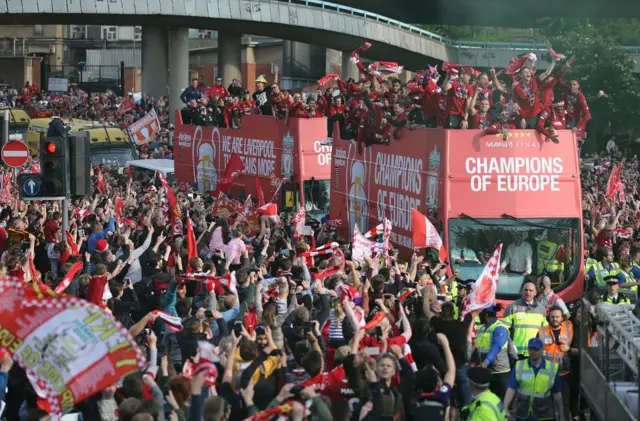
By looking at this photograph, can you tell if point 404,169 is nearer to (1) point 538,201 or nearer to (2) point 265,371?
(1) point 538,201

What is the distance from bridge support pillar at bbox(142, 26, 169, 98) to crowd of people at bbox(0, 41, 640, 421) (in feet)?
126

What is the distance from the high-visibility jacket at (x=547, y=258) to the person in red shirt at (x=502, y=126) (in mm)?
1384

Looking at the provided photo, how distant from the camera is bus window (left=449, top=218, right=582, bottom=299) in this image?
1681 centimetres

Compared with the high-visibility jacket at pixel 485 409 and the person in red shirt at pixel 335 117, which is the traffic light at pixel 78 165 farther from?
the high-visibility jacket at pixel 485 409

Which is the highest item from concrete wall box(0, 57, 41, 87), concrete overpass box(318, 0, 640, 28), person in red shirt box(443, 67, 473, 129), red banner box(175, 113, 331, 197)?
concrete overpass box(318, 0, 640, 28)

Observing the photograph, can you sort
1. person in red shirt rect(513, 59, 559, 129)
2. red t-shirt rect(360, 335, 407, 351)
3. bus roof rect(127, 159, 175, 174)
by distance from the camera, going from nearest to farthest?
1. red t-shirt rect(360, 335, 407, 351)
2. person in red shirt rect(513, 59, 559, 129)
3. bus roof rect(127, 159, 175, 174)

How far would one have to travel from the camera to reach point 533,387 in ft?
36.3

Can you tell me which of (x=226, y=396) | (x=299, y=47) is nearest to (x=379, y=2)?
(x=299, y=47)

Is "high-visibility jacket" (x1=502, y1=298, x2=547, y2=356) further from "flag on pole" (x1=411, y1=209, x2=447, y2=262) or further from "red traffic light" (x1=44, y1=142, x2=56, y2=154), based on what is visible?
"red traffic light" (x1=44, y1=142, x2=56, y2=154)

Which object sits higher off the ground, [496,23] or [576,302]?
[496,23]

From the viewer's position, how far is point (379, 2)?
68.8 m

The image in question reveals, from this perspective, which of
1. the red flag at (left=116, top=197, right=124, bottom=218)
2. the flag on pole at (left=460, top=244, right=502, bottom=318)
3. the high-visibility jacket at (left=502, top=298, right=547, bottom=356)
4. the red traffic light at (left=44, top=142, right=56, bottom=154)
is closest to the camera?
the high-visibility jacket at (left=502, top=298, right=547, bottom=356)

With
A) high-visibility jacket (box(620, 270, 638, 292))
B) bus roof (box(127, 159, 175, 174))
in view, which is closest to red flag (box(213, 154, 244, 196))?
bus roof (box(127, 159, 175, 174))

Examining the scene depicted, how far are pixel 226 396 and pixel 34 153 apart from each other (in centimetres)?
2987
